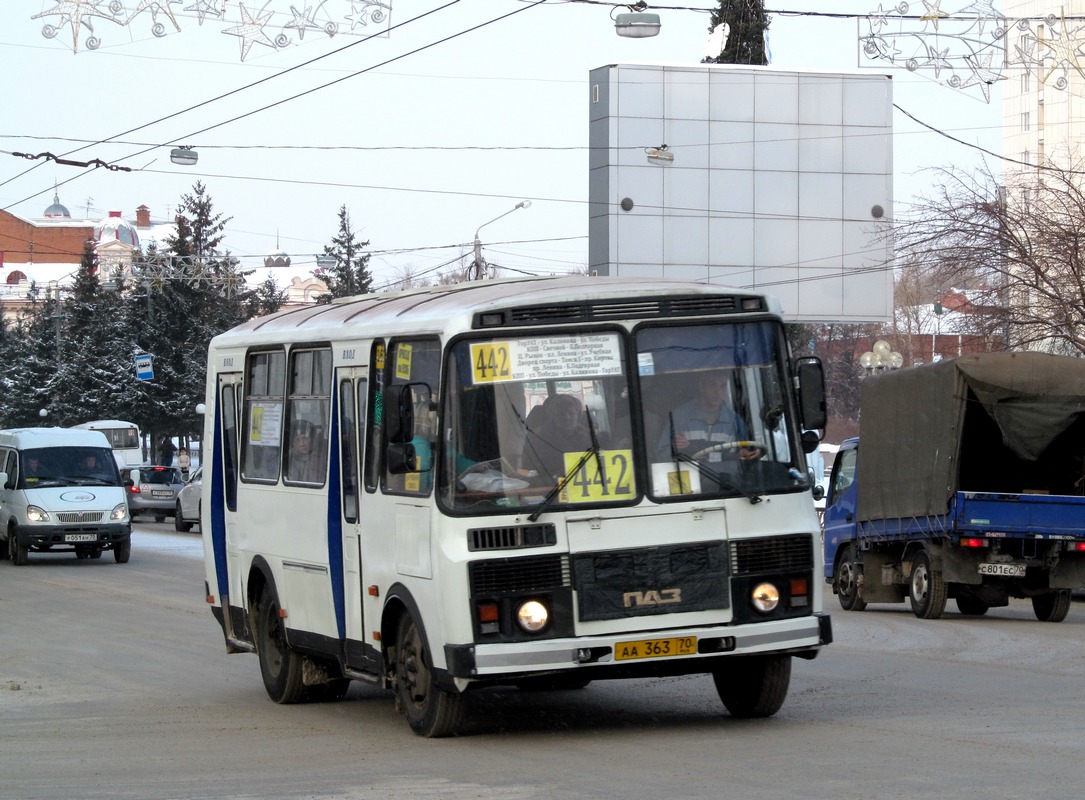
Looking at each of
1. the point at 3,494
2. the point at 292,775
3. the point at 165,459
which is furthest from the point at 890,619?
the point at 165,459

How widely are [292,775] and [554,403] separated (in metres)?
2.42

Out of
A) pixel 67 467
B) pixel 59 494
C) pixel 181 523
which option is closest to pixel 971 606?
pixel 59 494

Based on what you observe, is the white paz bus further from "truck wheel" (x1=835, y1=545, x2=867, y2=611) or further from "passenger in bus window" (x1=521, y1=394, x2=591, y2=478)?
"truck wheel" (x1=835, y1=545, x2=867, y2=611)

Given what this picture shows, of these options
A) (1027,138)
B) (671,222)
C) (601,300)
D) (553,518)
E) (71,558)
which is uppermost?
(1027,138)

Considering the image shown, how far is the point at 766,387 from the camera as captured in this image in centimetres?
967

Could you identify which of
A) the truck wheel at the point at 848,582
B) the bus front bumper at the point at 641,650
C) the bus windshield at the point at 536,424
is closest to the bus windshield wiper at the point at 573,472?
the bus windshield at the point at 536,424

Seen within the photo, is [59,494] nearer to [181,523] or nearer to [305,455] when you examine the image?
[181,523]

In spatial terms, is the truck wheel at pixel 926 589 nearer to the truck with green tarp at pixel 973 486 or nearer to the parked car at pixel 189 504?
the truck with green tarp at pixel 973 486

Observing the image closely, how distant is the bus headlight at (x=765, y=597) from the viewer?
370 inches

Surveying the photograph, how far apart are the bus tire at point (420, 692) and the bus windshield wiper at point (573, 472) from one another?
41.2 inches

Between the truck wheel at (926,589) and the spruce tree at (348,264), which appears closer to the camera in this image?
the truck wheel at (926,589)

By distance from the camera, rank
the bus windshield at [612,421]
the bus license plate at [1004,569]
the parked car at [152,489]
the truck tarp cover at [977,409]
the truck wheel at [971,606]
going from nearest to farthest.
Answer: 1. the bus windshield at [612,421]
2. the bus license plate at [1004,569]
3. the truck tarp cover at [977,409]
4. the truck wheel at [971,606]
5. the parked car at [152,489]

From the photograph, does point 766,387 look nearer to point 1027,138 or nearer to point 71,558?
point 71,558

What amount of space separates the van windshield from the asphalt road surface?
43.6 feet
